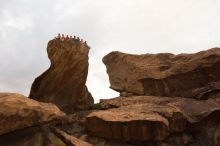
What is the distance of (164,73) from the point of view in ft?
109

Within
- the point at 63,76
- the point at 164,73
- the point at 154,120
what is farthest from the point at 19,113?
the point at 164,73

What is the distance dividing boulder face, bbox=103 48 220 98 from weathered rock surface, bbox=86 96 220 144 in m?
3.64

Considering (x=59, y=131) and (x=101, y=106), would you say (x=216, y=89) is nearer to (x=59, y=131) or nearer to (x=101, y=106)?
(x=101, y=106)

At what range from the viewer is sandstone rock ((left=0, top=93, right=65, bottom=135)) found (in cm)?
1934

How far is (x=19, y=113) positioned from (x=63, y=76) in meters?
10.5

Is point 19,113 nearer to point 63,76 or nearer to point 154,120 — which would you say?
point 154,120

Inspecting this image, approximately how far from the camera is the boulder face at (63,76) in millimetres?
29141

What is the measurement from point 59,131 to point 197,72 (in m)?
15.4

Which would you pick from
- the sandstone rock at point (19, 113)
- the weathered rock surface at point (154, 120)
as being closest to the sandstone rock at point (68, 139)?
the sandstone rock at point (19, 113)

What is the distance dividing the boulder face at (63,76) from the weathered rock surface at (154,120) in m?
7.07

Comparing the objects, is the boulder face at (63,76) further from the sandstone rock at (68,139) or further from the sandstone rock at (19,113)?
the sandstone rock at (19,113)

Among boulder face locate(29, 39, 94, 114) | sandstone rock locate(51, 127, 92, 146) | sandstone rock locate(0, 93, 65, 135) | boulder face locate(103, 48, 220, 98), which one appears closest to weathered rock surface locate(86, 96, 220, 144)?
sandstone rock locate(51, 127, 92, 146)

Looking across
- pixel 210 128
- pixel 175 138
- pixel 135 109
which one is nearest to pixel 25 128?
pixel 135 109

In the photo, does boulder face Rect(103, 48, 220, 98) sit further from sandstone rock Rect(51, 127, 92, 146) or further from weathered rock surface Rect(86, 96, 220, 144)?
sandstone rock Rect(51, 127, 92, 146)
